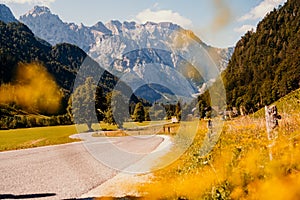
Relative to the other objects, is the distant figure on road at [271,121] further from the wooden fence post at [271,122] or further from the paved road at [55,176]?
the paved road at [55,176]

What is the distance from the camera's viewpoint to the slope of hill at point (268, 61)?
4737 inches

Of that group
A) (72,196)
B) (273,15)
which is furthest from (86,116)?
(273,15)

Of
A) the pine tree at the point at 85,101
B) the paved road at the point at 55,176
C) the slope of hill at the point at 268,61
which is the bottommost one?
the paved road at the point at 55,176

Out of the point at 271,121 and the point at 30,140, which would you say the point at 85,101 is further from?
the point at 271,121

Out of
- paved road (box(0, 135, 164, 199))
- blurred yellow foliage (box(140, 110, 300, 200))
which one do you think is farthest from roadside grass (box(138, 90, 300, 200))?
paved road (box(0, 135, 164, 199))

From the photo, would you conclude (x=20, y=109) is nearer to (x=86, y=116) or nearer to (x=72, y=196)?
(x=86, y=116)

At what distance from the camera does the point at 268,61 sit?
147 m

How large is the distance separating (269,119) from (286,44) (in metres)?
149

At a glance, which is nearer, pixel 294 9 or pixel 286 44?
pixel 286 44

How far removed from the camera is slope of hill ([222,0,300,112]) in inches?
4737

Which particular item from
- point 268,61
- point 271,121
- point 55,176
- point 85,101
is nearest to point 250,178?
point 271,121

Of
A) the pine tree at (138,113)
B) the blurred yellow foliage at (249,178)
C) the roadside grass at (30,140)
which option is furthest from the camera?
the pine tree at (138,113)

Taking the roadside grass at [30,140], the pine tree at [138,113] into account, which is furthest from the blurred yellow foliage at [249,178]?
the pine tree at [138,113]

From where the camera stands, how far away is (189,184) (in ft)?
25.3
